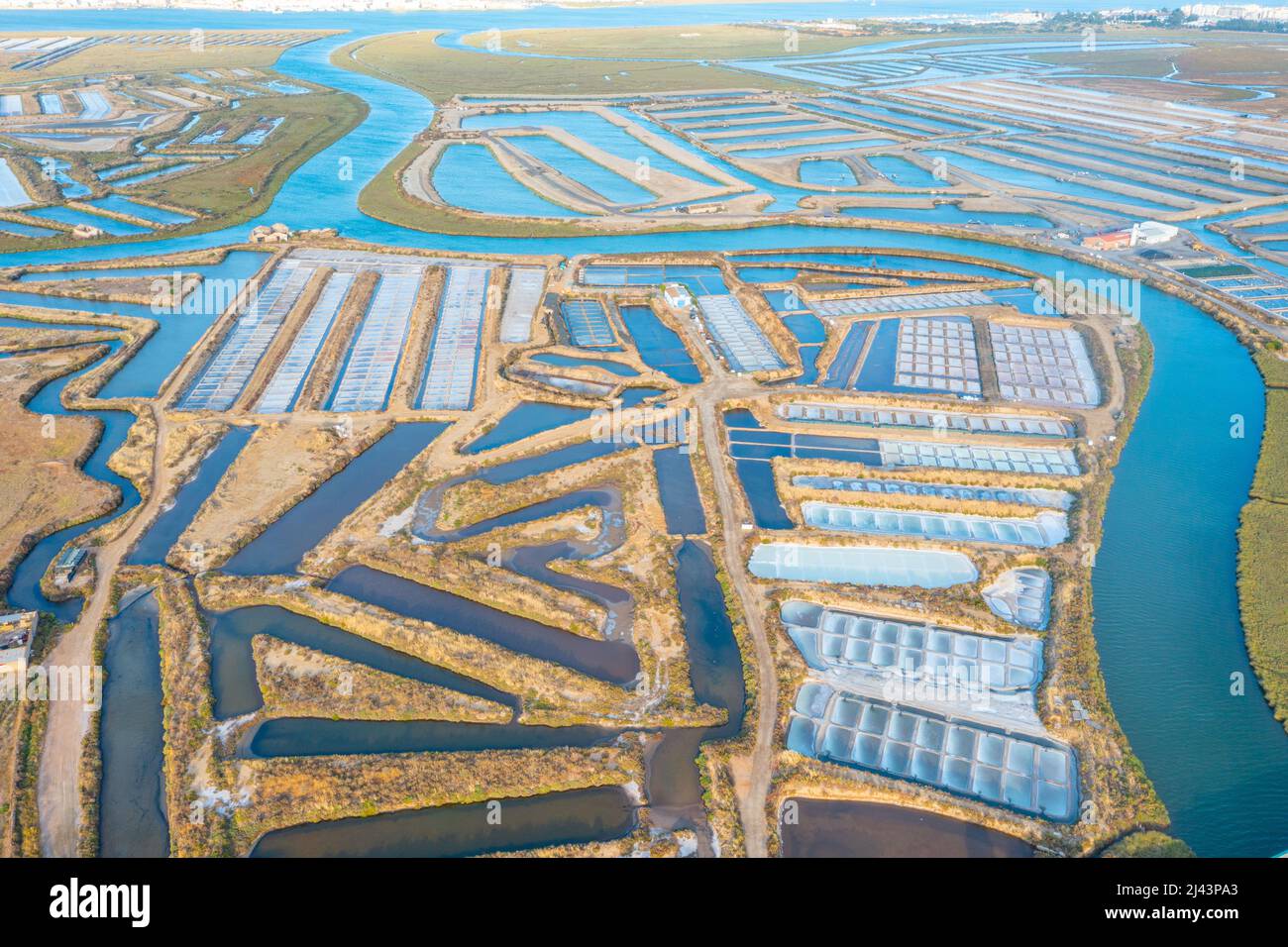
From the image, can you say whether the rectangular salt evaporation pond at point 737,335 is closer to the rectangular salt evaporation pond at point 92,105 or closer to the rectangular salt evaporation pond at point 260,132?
the rectangular salt evaporation pond at point 260,132

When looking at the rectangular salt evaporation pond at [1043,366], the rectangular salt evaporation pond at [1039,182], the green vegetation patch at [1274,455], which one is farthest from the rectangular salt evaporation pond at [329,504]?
the rectangular salt evaporation pond at [1039,182]

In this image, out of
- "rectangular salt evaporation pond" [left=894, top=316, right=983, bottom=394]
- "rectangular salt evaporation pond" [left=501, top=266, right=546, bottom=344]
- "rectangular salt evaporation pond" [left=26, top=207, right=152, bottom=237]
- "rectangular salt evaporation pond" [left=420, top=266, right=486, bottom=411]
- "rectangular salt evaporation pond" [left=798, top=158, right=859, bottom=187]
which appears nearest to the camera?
"rectangular salt evaporation pond" [left=420, top=266, right=486, bottom=411]

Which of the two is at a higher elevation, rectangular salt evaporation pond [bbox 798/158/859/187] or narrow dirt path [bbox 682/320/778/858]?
rectangular salt evaporation pond [bbox 798/158/859/187]

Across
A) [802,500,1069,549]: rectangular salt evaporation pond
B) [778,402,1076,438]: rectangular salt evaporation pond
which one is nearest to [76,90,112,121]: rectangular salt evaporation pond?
[778,402,1076,438]: rectangular salt evaporation pond

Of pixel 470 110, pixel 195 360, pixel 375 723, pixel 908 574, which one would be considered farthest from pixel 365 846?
pixel 470 110

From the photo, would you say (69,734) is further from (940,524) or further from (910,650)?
(940,524)

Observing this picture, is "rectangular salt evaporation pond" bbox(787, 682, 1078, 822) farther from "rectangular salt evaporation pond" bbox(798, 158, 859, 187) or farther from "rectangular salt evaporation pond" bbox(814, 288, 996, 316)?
"rectangular salt evaporation pond" bbox(798, 158, 859, 187)

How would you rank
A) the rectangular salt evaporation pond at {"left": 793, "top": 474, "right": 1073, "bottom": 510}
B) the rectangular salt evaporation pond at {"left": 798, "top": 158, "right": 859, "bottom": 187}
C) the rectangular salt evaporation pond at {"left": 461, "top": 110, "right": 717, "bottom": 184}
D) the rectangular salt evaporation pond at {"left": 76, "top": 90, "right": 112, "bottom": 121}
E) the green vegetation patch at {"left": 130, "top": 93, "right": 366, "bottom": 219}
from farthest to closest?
the rectangular salt evaporation pond at {"left": 76, "top": 90, "right": 112, "bottom": 121}
the rectangular salt evaporation pond at {"left": 461, "top": 110, "right": 717, "bottom": 184}
the rectangular salt evaporation pond at {"left": 798, "top": 158, "right": 859, "bottom": 187}
the green vegetation patch at {"left": 130, "top": 93, "right": 366, "bottom": 219}
the rectangular salt evaporation pond at {"left": 793, "top": 474, "right": 1073, "bottom": 510}
